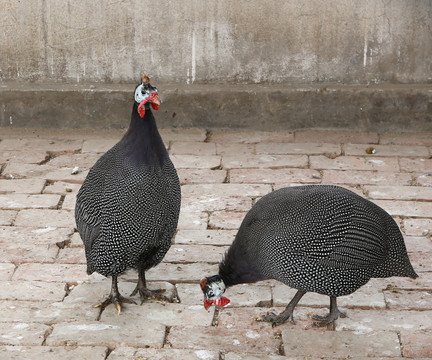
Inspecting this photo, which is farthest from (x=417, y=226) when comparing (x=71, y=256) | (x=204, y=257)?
(x=71, y=256)

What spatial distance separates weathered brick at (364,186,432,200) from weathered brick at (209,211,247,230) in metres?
1.05

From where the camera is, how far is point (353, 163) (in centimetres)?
672

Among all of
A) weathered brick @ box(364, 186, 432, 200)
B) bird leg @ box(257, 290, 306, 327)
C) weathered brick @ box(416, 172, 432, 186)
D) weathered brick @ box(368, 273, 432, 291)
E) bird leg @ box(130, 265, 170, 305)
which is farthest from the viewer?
weathered brick @ box(416, 172, 432, 186)

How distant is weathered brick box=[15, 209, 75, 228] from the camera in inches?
226

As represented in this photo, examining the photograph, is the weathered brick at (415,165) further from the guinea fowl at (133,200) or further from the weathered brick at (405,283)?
the guinea fowl at (133,200)

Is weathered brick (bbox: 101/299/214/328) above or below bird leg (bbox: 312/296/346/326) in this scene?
below

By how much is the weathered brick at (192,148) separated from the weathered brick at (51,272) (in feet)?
6.57

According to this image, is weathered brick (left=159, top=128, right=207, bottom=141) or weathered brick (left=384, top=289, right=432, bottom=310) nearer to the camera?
weathered brick (left=384, top=289, right=432, bottom=310)

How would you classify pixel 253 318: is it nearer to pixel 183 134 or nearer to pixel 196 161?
pixel 196 161

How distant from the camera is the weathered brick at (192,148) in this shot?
6.95 m

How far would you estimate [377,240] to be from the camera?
440cm

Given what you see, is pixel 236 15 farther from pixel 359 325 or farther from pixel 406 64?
pixel 359 325

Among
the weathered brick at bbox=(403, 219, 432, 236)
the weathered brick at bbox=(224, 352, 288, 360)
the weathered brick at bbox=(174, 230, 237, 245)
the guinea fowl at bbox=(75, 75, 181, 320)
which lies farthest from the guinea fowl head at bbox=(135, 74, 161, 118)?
the weathered brick at bbox=(403, 219, 432, 236)

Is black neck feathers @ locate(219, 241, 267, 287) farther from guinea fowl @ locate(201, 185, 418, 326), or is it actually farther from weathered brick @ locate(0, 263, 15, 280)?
weathered brick @ locate(0, 263, 15, 280)
